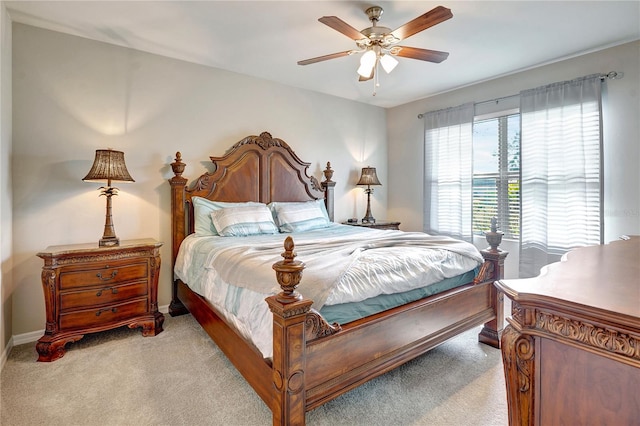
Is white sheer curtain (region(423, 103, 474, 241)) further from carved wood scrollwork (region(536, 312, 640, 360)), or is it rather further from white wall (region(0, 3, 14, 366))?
white wall (region(0, 3, 14, 366))

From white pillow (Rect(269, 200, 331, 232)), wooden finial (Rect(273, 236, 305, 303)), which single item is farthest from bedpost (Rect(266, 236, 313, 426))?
white pillow (Rect(269, 200, 331, 232))

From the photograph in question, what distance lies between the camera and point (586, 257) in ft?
4.43

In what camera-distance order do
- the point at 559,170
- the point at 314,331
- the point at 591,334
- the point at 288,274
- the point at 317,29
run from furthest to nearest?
the point at 559,170
the point at 317,29
the point at 314,331
the point at 288,274
the point at 591,334

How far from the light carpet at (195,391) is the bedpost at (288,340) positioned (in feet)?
1.15

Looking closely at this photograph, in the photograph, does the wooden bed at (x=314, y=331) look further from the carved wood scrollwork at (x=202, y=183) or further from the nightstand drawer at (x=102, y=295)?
the nightstand drawer at (x=102, y=295)

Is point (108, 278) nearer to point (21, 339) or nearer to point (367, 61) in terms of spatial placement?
point (21, 339)

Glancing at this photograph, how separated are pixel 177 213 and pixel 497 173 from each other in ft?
12.7

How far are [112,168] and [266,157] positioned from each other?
5.46ft

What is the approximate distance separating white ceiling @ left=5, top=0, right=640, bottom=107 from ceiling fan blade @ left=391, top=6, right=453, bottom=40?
0.30 metres

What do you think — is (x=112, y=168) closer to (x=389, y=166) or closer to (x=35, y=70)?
(x=35, y=70)

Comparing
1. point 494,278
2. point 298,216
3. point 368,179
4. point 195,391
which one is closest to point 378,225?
point 368,179

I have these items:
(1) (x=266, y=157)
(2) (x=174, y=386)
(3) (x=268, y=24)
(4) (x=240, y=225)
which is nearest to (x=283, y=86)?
(1) (x=266, y=157)

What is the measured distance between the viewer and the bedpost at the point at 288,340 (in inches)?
54.1

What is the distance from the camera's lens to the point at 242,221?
3.11 m
